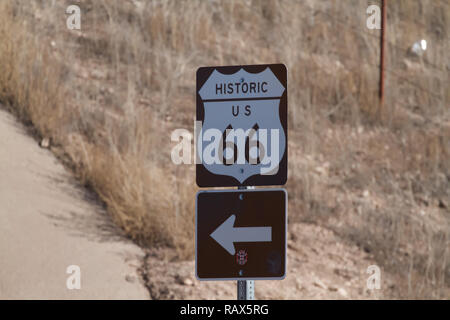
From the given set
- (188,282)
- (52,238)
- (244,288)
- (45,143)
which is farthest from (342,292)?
(45,143)

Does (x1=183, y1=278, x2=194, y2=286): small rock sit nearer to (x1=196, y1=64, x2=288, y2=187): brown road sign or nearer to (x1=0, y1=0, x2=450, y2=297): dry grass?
(x1=0, y1=0, x2=450, y2=297): dry grass

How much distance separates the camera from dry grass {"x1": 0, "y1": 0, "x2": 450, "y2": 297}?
6590 millimetres

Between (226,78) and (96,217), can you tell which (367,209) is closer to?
(96,217)

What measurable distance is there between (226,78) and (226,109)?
15 cm

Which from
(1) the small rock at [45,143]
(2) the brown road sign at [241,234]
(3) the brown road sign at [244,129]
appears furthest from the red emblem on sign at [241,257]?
(1) the small rock at [45,143]

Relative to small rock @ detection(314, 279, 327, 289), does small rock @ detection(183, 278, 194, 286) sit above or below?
above

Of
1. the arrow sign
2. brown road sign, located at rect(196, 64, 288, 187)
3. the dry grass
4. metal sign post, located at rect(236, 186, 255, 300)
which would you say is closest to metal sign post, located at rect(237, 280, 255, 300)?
metal sign post, located at rect(236, 186, 255, 300)

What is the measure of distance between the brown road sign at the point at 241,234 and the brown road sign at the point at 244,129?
0.09m

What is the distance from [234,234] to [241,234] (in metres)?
0.03

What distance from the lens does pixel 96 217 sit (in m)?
6.22

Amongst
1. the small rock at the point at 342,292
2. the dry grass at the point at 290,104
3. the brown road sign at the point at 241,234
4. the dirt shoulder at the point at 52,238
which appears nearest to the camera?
the brown road sign at the point at 241,234

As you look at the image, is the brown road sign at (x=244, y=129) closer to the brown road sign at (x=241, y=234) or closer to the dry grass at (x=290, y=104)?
the brown road sign at (x=241, y=234)

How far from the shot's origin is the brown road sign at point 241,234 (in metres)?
2.80

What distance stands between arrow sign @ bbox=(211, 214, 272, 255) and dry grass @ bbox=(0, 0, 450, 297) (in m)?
2.98
